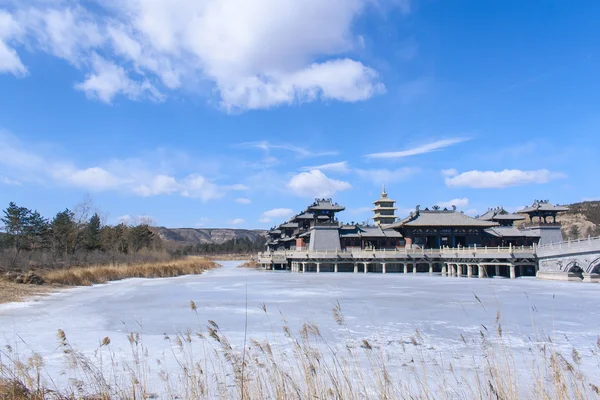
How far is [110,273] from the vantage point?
28.6 metres

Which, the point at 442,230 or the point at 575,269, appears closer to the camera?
the point at 575,269

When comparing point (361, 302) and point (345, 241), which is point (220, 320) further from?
point (345, 241)

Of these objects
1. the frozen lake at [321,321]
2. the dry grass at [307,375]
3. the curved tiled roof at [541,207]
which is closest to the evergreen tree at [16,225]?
the frozen lake at [321,321]

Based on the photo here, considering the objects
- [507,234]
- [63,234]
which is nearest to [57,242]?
[63,234]

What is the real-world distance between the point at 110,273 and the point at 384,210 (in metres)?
44.8

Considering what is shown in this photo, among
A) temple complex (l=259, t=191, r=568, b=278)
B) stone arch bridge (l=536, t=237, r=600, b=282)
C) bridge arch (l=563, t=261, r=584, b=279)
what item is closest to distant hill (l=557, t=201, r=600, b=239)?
temple complex (l=259, t=191, r=568, b=278)

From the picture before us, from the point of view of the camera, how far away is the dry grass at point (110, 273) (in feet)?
77.4

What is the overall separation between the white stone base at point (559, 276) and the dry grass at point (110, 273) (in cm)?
2902

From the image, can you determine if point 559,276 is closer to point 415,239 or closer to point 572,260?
point 572,260

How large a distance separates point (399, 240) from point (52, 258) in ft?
114

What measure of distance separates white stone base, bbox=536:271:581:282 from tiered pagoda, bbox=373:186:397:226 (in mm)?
31818

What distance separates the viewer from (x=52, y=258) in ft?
114

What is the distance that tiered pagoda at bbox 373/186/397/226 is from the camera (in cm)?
6481

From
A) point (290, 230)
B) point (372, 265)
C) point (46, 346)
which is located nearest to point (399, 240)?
point (372, 265)
